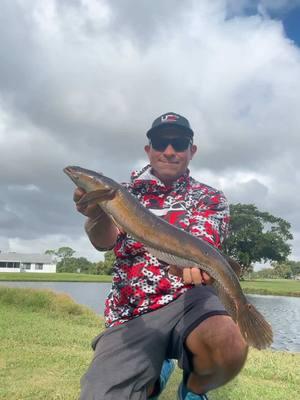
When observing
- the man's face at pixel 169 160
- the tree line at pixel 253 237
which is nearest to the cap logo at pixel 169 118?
the man's face at pixel 169 160

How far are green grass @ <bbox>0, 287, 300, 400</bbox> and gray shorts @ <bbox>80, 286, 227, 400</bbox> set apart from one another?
4.65 feet

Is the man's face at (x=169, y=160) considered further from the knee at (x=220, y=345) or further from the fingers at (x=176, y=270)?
the knee at (x=220, y=345)

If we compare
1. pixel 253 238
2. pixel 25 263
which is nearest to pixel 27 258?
pixel 25 263

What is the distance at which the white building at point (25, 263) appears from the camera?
113750mm

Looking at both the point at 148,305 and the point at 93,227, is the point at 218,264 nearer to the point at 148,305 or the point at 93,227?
the point at 148,305

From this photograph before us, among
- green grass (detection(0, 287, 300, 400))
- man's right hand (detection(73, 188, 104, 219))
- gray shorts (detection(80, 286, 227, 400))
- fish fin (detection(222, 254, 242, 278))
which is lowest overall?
green grass (detection(0, 287, 300, 400))

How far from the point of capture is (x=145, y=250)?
388cm

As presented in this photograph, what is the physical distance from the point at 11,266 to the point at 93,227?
117m

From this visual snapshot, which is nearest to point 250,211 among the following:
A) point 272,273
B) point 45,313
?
point 272,273

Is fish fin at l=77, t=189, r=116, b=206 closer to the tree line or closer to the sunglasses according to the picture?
the sunglasses

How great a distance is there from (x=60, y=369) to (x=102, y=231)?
127 inches

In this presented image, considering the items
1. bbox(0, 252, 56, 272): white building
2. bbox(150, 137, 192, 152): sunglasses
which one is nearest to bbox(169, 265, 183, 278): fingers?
bbox(150, 137, 192, 152): sunglasses

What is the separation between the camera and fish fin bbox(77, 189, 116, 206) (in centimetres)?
329

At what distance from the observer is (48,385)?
5.29 m
